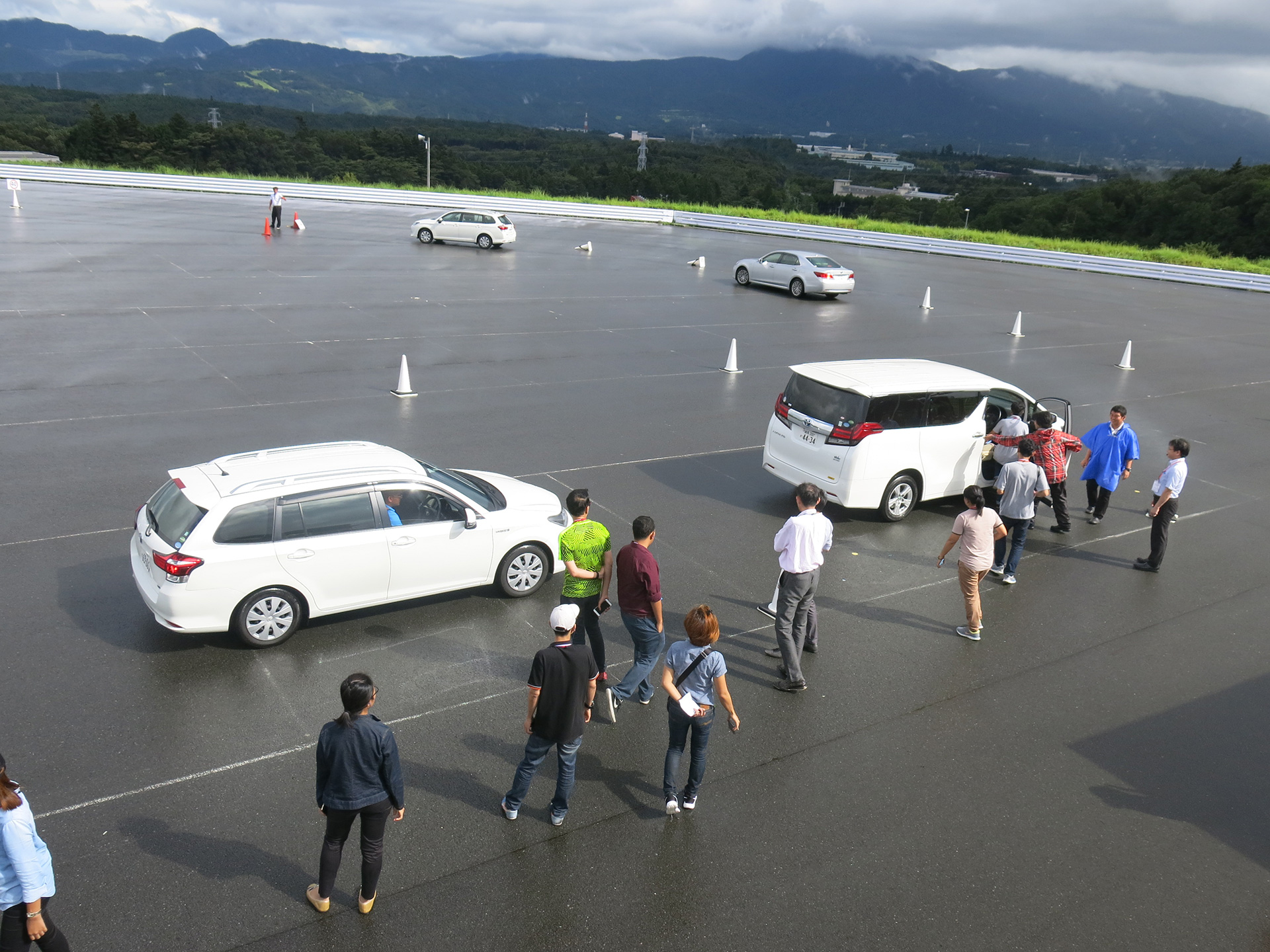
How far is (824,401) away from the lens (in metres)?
11.6

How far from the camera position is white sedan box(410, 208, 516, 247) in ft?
119

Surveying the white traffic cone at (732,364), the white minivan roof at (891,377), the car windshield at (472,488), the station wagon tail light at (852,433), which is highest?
the white minivan roof at (891,377)

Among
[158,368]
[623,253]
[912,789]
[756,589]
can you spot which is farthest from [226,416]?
[623,253]

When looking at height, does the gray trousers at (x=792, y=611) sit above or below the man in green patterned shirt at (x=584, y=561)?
below

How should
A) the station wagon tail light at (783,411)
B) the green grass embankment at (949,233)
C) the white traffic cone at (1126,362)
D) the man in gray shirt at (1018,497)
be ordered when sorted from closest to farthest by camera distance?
the man in gray shirt at (1018,497) < the station wagon tail light at (783,411) < the white traffic cone at (1126,362) < the green grass embankment at (949,233)

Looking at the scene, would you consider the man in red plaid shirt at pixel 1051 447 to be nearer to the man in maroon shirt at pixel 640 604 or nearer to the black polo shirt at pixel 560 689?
the man in maroon shirt at pixel 640 604

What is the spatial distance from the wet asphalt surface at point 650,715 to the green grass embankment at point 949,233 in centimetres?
3286

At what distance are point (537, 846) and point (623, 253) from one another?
33939 mm

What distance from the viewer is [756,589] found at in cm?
966

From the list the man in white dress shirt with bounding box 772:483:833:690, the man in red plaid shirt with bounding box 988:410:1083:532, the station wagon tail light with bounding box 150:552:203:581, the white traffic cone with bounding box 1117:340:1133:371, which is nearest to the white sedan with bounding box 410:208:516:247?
the white traffic cone with bounding box 1117:340:1133:371

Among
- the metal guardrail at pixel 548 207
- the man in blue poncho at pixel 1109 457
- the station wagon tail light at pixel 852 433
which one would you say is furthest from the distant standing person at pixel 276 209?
the man in blue poncho at pixel 1109 457

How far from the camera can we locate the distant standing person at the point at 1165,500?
1034cm

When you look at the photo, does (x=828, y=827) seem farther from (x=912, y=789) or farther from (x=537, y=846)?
(x=537, y=846)

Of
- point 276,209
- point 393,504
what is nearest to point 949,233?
point 276,209
